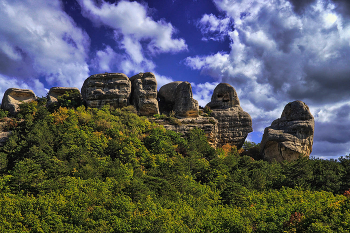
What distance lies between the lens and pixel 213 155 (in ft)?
103

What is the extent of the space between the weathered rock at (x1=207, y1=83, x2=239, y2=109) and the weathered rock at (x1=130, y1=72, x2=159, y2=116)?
11.2 meters

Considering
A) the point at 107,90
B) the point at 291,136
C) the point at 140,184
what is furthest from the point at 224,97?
the point at 140,184

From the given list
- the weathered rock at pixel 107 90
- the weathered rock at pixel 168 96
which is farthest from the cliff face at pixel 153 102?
the weathered rock at pixel 168 96

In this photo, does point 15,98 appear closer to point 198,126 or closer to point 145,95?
point 145,95

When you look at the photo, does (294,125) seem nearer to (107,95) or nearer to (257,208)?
(257,208)

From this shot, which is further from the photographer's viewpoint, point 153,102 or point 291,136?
point 153,102

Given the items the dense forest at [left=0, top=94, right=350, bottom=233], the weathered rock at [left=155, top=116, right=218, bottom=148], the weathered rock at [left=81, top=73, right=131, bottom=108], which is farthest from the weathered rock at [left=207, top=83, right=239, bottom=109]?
the weathered rock at [left=81, top=73, right=131, bottom=108]

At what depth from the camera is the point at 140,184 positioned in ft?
61.5

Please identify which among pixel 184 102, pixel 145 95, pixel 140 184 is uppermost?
pixel 145 95

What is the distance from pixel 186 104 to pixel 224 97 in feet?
28.2

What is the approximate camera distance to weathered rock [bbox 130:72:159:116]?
38812 mm

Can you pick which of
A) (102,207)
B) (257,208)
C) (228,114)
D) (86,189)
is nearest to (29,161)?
(86,189)

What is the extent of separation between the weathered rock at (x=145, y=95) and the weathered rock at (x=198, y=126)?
117 inches

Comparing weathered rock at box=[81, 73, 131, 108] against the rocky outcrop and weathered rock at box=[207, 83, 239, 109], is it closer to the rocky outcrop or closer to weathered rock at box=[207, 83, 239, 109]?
weathered rock at box=[207, 83, 239, 109]
